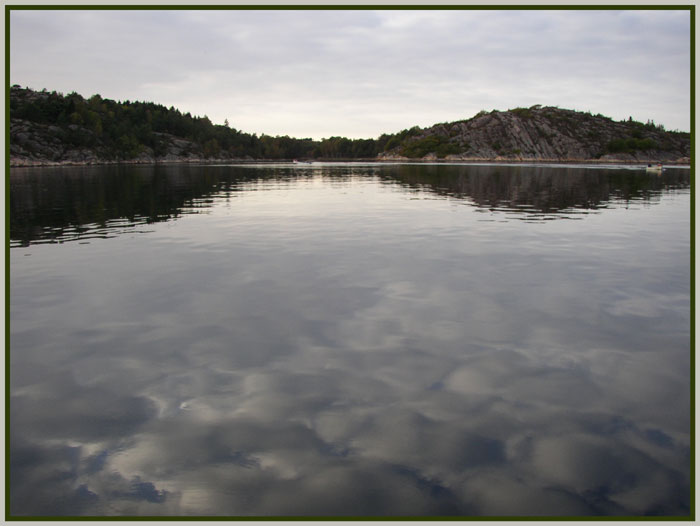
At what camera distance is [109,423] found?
24.8 ft


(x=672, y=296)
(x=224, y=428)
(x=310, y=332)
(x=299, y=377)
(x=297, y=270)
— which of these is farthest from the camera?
(x=297, y=270)

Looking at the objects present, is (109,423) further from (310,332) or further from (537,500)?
(537,500)

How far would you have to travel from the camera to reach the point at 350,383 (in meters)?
8.82

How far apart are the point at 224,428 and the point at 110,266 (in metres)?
12.8

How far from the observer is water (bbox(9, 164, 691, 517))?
612cm

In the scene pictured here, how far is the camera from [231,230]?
2642 cm

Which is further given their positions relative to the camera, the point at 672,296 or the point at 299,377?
the point at 672,296

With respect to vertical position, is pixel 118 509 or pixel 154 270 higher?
pixel 154 270

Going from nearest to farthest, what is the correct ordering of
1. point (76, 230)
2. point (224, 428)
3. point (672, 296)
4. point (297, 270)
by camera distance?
point (224, 428)
point (672, 296)
point (297, 270)
point (76, 230)

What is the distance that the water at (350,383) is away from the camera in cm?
612

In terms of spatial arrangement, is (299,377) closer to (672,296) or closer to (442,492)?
(442,492)

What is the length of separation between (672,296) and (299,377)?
1177 cm

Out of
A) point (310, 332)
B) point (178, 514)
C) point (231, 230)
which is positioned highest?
point (231, 230)

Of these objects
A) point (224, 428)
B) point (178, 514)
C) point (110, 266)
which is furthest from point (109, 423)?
point (110, 266)
